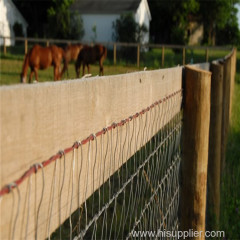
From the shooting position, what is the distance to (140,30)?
41781mm

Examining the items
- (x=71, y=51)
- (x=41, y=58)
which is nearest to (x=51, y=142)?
(x=41, y=58)

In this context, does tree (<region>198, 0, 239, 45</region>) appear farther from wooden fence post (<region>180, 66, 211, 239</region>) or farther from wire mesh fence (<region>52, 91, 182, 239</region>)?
wire mesh fence (<region>52, 91, 182, 239</region>)

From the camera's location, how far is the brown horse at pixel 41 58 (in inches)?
760

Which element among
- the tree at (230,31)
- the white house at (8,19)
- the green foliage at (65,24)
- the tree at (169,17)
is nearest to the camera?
the green foliage at (65,24)

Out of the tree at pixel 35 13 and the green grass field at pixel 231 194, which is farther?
the tree at pixel 35 13

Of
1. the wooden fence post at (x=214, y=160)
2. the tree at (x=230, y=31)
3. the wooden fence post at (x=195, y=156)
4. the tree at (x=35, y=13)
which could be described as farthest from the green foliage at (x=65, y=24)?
the wooden fence post at (x=195, y=156)

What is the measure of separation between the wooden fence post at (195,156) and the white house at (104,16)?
1593 inches

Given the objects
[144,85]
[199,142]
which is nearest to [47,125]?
[144,85]

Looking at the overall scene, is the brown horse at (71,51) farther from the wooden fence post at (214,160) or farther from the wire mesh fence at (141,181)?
the wire mesh fence at (141,181)

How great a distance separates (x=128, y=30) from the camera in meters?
41.8

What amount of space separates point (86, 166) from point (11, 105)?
1.70 feet

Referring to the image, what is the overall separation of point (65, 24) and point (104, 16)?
379 centimetres

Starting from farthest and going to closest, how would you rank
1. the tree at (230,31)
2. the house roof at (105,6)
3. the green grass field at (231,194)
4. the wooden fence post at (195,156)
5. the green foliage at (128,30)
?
the tree at (230,31) < the house roof at (105,6) < the green foliage at (128,30) < the green grass field at (231,194) < the wooden fence post at (195,156)

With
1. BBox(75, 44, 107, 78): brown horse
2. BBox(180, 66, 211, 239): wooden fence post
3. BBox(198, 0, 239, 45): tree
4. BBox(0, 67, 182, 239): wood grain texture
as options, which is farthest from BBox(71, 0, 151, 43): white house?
BBox(0, 67, 182, 239): wood grain texture
